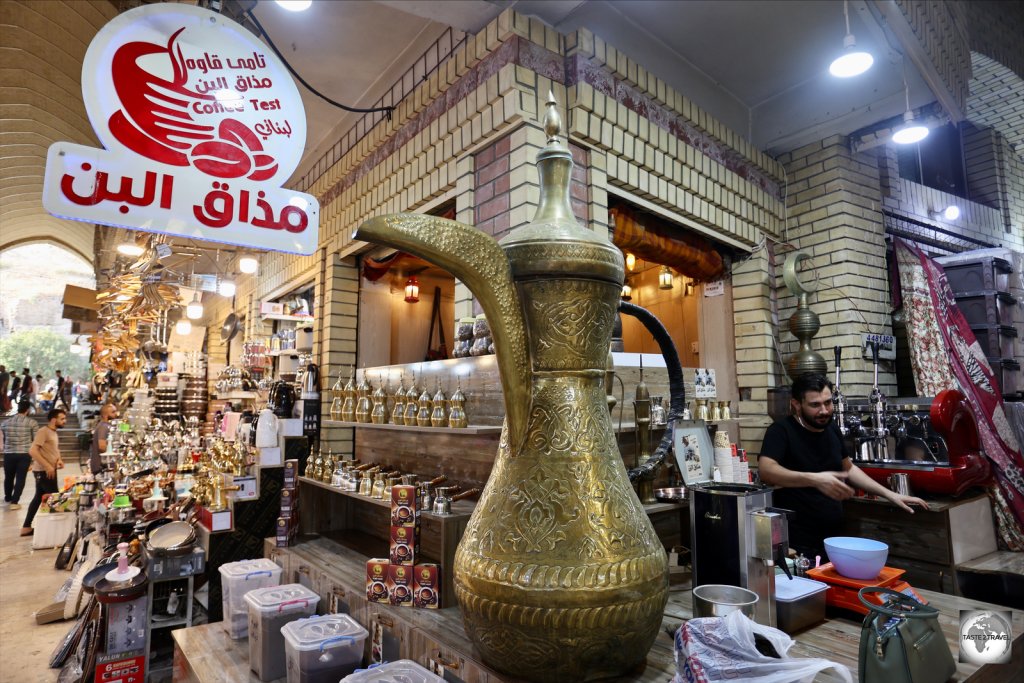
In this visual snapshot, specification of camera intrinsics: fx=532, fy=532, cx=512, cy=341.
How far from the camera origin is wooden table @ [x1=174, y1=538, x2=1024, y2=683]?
3.72 feet

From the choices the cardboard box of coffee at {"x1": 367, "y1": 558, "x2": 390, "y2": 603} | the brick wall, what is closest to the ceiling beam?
the brick wall

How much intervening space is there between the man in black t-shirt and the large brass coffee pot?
6.14 feet

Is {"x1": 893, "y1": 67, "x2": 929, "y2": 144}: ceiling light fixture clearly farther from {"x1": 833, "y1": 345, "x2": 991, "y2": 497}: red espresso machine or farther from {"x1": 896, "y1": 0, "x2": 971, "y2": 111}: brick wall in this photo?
{"x1": 833, "y1": 345, "x2": 991, "y2": 497}: red espresso machine

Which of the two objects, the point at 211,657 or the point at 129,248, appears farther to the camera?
the point at 129,248

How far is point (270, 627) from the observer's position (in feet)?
5.98

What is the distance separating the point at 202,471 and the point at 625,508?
4.65 m

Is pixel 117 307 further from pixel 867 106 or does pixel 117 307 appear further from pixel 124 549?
pixel 867 106

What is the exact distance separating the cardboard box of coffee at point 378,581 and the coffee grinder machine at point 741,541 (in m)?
1.05

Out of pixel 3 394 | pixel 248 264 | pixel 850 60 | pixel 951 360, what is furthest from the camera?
pixel 3 394

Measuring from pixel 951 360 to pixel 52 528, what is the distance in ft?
29.3

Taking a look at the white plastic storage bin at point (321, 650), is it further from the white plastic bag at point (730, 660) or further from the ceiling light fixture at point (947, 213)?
the ceiling light fixture at point (947, 213)

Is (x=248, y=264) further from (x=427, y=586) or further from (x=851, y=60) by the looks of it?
(x=851, y=60)

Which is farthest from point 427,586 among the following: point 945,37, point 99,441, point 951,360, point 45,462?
point 99,441

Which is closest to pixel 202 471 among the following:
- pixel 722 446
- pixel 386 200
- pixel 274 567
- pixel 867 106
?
pixel 274 567
